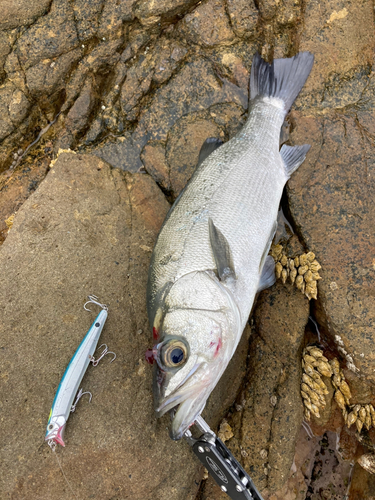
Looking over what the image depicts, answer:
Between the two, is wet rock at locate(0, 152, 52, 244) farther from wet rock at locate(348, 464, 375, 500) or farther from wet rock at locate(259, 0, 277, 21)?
wet rock at locate(348, 464, 375, 500)

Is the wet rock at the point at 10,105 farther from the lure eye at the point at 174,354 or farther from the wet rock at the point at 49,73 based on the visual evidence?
the lure eye at the point at 174,354

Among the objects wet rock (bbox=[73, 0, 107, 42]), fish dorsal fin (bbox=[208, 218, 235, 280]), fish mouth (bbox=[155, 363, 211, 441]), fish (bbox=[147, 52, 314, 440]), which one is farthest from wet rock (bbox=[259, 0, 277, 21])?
fish mouth (bbox=[155, 363, 211, 441])

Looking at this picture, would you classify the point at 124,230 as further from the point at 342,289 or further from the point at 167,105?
the point at 342,289

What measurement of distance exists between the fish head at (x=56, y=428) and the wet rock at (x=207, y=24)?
431 cm

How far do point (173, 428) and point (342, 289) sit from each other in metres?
2.05

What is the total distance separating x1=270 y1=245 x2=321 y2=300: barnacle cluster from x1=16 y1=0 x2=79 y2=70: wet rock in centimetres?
363

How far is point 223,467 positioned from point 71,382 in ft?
4.68

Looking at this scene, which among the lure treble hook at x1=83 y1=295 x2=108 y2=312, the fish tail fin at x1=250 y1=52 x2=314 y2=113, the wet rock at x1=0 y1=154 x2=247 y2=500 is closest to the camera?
the wet rock at x1=0 y1=154 x2=247 y2=500

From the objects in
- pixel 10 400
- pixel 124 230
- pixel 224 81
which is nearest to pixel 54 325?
pixel 10 400

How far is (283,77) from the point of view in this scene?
3.73 metres

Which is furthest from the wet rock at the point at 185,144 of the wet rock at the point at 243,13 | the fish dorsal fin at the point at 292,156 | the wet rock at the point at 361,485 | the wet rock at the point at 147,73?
the wet rock at the point at 361,485

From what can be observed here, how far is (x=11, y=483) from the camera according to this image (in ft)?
8.85

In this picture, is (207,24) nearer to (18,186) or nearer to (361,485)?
(18,186)

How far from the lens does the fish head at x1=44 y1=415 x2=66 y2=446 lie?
268cm
